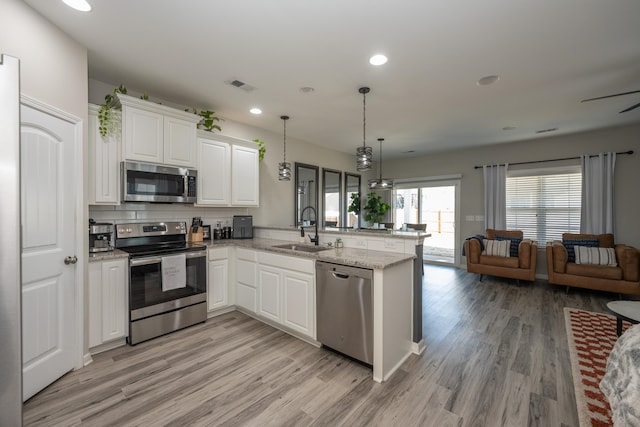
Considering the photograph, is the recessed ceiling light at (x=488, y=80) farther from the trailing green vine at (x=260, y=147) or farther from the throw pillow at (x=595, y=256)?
the throw pillow at (x=595, y=256)

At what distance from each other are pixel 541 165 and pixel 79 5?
22.8 feet

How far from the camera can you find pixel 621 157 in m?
4.57

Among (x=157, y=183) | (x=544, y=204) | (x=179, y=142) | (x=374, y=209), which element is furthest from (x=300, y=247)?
(x=544, y=204)

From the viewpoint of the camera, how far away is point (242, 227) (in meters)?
3.98

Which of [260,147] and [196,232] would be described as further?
[260,147]

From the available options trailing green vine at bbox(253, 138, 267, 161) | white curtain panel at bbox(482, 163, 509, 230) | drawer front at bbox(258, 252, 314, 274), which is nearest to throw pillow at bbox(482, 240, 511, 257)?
white curtain panel at bbox(482, 163, 509, 230)

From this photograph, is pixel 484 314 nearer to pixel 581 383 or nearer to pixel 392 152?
pixel 581 383

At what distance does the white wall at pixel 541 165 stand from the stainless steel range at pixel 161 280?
18.6 feet

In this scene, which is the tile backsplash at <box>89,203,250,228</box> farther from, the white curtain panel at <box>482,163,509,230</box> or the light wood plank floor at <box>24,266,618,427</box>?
the white curtain panel at <box>482,163,509,230</box>

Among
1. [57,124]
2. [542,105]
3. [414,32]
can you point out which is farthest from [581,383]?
[57,124]

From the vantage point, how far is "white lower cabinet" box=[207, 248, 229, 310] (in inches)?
129

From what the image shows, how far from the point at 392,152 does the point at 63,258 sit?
6.04 m

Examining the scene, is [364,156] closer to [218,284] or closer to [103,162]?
[218,284]

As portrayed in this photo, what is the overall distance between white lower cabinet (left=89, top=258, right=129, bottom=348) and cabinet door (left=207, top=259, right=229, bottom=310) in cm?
86
